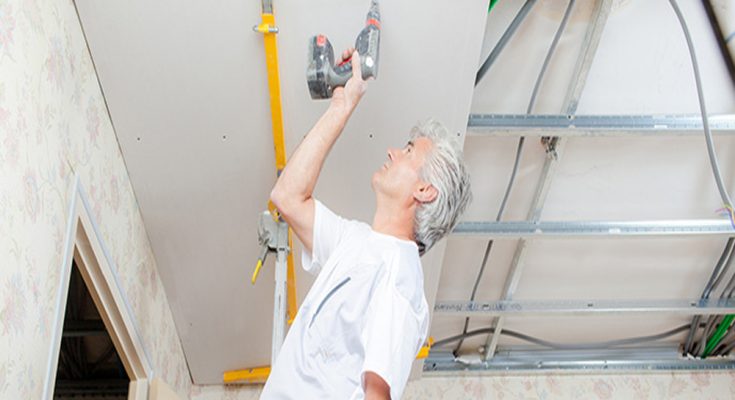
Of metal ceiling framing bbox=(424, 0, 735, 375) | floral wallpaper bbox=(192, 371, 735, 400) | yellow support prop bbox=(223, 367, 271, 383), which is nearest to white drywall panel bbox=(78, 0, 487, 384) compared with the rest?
metal ceiling framing bbox=(424, 0, 735, 375)

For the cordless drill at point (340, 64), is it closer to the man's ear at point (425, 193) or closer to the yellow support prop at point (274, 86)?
the yellow support prop at point (274, 86)

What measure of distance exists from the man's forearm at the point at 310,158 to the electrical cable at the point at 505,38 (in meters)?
0.63

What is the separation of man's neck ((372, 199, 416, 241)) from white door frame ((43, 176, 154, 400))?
27.8 inches

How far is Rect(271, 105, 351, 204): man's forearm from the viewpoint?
6.07 ft

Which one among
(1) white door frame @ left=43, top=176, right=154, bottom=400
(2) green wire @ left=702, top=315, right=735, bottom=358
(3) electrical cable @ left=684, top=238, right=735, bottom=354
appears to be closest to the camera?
(1) white door frame @ left=43, top=176, right=154, bottom=400

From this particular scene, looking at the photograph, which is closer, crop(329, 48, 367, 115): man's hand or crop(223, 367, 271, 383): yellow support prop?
crop(329, 48, 367, 115): man's hand

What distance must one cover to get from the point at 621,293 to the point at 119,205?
7.03 ft

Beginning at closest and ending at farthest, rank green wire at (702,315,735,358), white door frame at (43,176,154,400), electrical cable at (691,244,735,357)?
white door frame at (43,176,154,400)
electrical cable at (691,244,735,357)
green wire at (702,315,735,358)

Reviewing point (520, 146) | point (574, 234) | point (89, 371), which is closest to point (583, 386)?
point (574, 234)

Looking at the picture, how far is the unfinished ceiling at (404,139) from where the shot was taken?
1942mm

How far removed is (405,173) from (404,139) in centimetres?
34

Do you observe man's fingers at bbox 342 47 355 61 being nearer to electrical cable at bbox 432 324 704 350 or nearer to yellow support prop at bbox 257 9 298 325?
yellow support prop at bbox 257 9 298 325

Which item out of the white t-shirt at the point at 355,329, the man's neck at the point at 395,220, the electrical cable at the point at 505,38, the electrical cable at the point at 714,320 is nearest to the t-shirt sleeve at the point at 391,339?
the white t-shirt at the point at 355,329

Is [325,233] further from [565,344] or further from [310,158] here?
[565,344]
